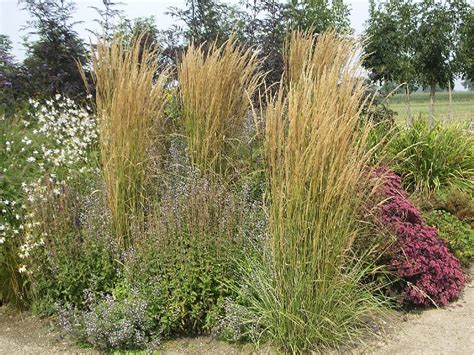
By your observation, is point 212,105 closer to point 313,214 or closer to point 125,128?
point 125,128

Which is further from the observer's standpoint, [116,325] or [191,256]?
[191,256]

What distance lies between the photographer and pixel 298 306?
314cm

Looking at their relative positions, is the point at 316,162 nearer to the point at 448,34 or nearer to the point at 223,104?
the point at 223,104

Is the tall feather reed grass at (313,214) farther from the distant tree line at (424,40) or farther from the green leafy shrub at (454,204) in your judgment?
the distant tree line at (424,40)

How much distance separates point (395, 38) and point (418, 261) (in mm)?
11141

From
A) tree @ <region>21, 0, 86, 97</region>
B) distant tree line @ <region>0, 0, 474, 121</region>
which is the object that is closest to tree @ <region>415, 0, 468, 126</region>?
distant tree line @ <region>0, 0, 474, 121</region>

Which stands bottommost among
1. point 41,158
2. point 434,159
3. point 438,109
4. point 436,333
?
point 438,109

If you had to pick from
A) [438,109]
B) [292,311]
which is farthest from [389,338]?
[438,109]

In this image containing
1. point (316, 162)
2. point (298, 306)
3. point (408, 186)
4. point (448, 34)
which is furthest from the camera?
point (448, 34)

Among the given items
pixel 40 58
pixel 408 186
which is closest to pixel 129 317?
pixel 408 186

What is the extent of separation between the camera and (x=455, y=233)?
4781mm

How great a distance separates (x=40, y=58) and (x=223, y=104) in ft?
11.2

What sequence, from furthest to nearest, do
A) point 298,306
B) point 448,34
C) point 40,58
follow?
point 448,34 → point 40,58 → point 298,306

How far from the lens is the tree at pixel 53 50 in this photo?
6316 mm
